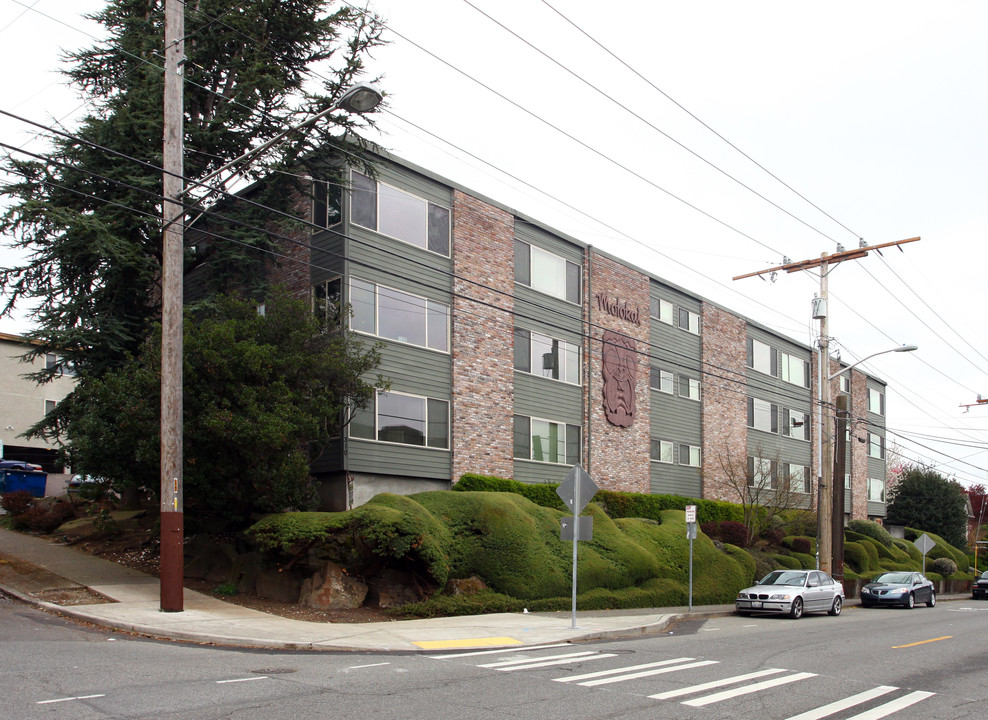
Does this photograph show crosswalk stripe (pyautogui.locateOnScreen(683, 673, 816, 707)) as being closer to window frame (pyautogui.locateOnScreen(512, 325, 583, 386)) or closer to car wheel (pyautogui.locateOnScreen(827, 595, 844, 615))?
car wheel (pyautogui.locateOnScreen(827, 595, 844, 615))

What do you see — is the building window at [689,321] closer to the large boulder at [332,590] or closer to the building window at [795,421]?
the building window at [795,421]

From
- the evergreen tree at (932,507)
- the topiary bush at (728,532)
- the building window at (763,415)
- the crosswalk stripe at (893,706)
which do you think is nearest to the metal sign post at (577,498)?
the crosswalk stripe at (893,706)

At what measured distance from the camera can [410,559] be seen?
18.3m

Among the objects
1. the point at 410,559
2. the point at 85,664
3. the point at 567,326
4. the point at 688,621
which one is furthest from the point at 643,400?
the point at 85,664

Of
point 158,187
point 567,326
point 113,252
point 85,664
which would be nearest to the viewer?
point 85,664

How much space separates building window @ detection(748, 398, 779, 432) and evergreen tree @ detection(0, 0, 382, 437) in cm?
2698

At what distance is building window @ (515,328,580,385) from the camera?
28797mm

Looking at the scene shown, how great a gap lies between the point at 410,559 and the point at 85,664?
336 inches

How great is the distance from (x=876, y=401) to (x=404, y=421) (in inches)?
1723

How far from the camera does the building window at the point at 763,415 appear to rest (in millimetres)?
42719

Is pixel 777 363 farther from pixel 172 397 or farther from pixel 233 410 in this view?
pixel 172 397

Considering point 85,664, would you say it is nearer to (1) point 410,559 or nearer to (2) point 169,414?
(2) point 169,414

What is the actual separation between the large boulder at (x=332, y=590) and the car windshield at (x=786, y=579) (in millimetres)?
12534

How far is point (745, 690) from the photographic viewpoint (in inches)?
397
